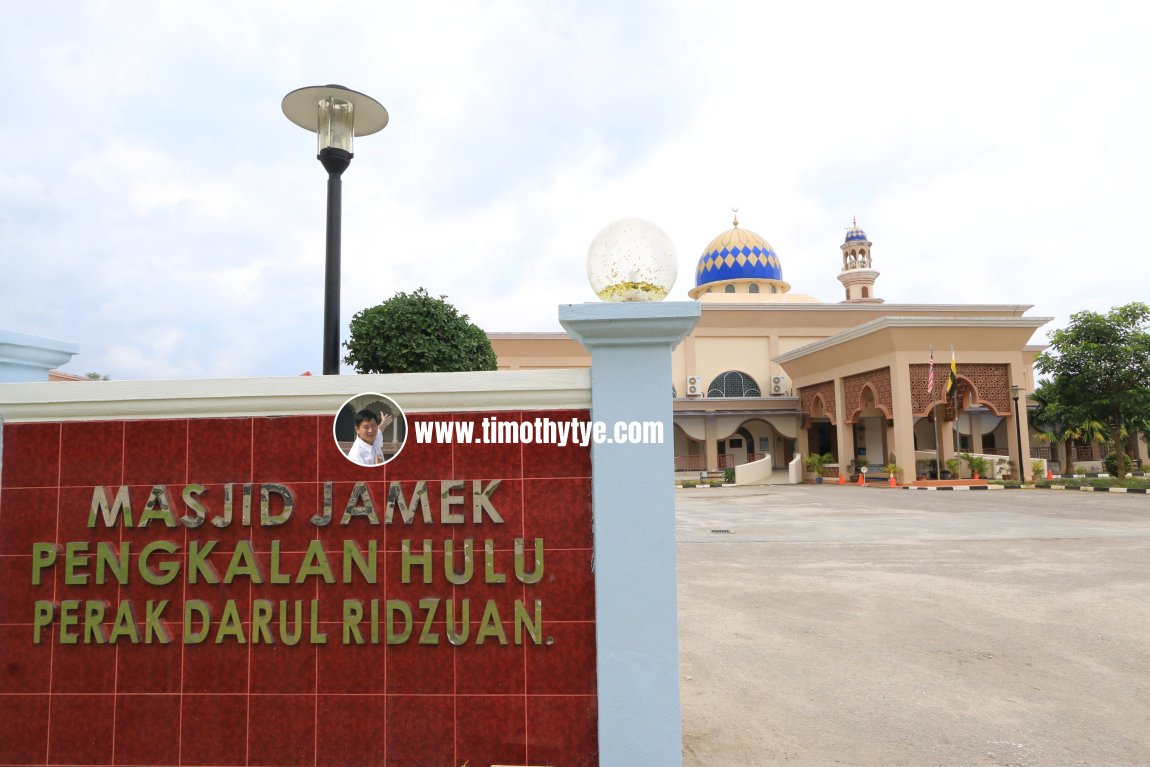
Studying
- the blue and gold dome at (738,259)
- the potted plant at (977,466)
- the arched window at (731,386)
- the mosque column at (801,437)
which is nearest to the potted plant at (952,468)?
the potted plant at (977,466)

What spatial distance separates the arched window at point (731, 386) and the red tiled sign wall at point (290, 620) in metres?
29.8

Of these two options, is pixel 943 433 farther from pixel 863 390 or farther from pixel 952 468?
pixel 863 390

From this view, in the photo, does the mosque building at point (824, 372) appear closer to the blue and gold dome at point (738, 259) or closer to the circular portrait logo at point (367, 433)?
the blue and gold dome at point (738, 259)

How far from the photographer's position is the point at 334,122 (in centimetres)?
473

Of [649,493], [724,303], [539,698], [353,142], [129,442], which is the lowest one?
[539,698]

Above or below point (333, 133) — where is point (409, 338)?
below

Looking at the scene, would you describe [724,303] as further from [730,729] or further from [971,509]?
[730,729]

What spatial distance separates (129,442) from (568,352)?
92.9 ft

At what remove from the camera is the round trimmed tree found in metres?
6.66

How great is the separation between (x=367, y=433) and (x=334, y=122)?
2.49m

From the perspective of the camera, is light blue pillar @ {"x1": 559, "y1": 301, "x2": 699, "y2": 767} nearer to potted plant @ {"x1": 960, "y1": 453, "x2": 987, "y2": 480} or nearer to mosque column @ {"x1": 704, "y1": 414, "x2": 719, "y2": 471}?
potted plant @ {"x1": 960, "y1": 453, "x2": 987, "y2": 480}

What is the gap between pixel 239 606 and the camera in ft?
11.0

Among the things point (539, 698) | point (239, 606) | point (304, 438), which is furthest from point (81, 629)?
point (539, 698)

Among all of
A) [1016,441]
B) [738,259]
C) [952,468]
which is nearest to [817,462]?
[952,468]
